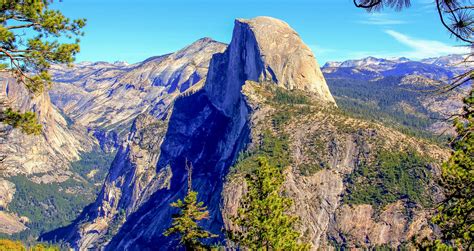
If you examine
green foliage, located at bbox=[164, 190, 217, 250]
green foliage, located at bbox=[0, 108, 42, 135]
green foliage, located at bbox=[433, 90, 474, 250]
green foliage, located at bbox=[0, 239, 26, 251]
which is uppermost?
green foliage, located at bbox=[0, 108, 42, 135]

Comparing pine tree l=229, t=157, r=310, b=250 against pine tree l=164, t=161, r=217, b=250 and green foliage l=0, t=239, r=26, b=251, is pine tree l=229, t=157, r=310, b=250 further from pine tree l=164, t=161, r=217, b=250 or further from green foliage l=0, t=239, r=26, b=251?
green foliage l=0, t=239, r=26, b=251

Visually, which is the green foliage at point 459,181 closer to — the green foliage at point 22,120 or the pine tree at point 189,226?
the green foliage at point 22,120

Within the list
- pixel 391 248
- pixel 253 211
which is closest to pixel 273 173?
pixel 253 211

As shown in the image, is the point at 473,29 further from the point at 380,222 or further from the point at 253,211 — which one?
the point at 380,222

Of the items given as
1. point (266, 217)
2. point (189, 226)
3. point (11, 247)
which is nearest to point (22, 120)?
point (266, 217)

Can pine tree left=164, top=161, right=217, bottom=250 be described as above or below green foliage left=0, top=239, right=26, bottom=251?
above

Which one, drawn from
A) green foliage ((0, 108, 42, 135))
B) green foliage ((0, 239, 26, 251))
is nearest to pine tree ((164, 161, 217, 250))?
green foliage ((0, 239, 26, 251))

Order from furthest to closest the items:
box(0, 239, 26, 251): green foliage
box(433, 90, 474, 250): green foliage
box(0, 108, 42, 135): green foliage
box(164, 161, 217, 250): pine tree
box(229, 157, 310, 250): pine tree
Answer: box(0, 239, 26, 251): green foliage, box(164, 161, 217, 250): pine tree, box(229, 157, 310, 250): pine tree, box(0, 108, 42, 135): green foliage, box(433, 90, 474, 250): green foliage
